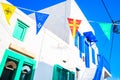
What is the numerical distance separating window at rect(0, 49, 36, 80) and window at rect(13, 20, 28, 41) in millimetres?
916

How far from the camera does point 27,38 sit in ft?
32.2

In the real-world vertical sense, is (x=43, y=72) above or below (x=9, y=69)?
above

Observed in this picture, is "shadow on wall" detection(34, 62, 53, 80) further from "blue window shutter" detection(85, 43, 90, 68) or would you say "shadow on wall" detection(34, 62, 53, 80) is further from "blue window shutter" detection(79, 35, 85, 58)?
"blue window shutter" detection(85, 43, 90, 68)

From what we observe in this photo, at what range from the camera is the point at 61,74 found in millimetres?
11539

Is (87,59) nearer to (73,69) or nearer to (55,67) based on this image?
(73,69)

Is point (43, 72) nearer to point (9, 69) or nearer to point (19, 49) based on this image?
point (9, 69)

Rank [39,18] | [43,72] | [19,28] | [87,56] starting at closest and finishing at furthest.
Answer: [39,18] → [19,28] → [43,72] → [87,56]

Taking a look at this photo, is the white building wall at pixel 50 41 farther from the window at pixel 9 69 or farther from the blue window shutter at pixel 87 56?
the window at pixel 9 69

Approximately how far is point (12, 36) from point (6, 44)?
631 mm

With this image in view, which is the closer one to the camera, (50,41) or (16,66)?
(16,66)

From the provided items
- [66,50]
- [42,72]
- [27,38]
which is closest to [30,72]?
[42,72]

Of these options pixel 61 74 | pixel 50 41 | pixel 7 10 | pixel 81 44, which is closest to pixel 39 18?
pixel 7 10

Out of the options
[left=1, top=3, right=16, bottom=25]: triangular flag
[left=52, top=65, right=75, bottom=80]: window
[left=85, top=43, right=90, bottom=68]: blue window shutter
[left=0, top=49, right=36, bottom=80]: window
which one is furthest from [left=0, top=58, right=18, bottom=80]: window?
[left=85, top=43, right=90, bottom=68]: blue window shutter

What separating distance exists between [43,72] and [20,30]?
2616 mm
